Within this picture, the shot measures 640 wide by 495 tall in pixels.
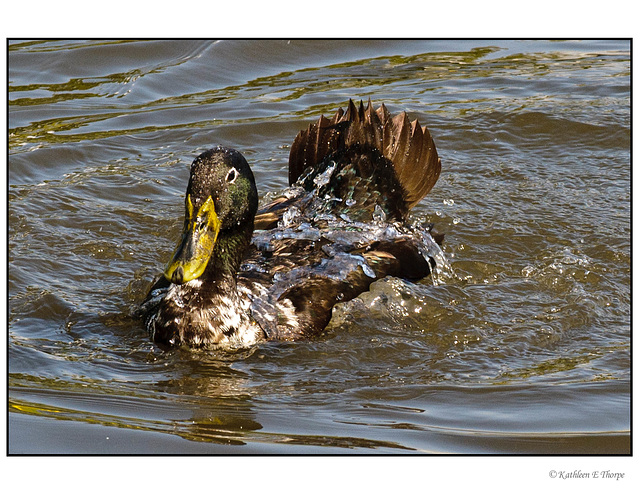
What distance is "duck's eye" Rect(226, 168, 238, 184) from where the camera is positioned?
17.4 ft

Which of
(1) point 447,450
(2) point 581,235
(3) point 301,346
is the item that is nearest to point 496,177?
(2) point 581,235

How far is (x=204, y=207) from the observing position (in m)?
5.25

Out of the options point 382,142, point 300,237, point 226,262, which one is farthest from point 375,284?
point 382,142

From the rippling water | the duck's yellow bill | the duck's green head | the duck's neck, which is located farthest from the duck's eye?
the rippling water

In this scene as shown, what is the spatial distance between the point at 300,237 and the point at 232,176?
38.2 inches

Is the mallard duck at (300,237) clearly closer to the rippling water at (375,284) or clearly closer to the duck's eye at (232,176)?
the duck's eye at (232,176)

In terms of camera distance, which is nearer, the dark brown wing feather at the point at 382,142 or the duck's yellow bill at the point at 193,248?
the duck's yellow bill at the point at 193,248

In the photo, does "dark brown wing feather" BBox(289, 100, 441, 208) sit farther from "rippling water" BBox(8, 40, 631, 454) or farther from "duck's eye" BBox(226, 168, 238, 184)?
"duck's eye" BBox(226, 168, 238, 184)

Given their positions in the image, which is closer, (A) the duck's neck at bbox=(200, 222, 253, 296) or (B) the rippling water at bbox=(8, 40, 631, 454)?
(B) the rippling water at bbox=(8, 40, 631, 454)

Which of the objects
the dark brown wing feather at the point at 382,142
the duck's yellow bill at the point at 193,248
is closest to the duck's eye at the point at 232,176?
the duck's yellow bill at the point at 193,248

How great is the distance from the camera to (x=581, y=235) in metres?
7.08

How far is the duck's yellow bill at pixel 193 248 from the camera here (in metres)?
5.22

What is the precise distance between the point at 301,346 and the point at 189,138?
3.77m

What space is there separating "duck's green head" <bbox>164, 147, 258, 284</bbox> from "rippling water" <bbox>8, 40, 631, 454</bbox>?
20.8 inches
